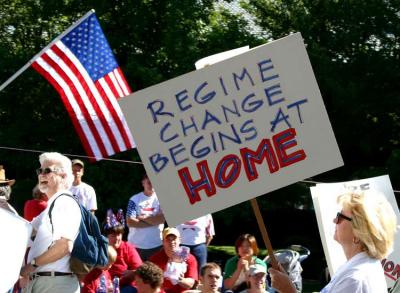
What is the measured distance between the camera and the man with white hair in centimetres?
592

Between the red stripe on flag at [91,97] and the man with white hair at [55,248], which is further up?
the red stripe on flag at [91,97]

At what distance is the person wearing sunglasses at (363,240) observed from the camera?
436cm

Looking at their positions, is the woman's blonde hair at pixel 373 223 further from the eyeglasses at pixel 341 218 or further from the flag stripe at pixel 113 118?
the flag stripe at pixel 113 118

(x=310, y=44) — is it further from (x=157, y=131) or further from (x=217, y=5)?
(x=157, y=131)

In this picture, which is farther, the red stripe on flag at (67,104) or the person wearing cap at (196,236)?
the person wearing cap at (196,236)

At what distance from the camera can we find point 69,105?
9.87 metres

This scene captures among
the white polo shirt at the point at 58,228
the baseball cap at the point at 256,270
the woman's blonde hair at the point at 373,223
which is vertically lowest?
the baseball cap at the point at 256,270

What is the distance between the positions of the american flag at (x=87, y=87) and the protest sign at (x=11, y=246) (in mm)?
4475

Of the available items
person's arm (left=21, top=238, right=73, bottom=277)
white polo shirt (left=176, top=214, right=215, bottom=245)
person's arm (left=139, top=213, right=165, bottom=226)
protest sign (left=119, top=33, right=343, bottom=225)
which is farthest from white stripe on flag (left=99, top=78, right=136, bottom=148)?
protest sign (left=119, top=33, right=343, bottom=225)

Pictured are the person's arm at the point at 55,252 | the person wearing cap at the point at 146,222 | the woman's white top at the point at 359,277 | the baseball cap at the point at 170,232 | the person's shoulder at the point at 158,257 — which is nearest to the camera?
the woman's white top at the point at 359,277

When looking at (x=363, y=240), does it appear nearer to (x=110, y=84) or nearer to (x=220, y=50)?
(x=110, y=84)

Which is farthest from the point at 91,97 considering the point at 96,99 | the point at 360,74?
the point at 360,74

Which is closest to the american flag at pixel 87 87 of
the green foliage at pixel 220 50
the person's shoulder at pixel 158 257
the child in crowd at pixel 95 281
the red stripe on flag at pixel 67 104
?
the red stripe on flag at pixel 67 104

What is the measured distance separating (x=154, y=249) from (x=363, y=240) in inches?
234
